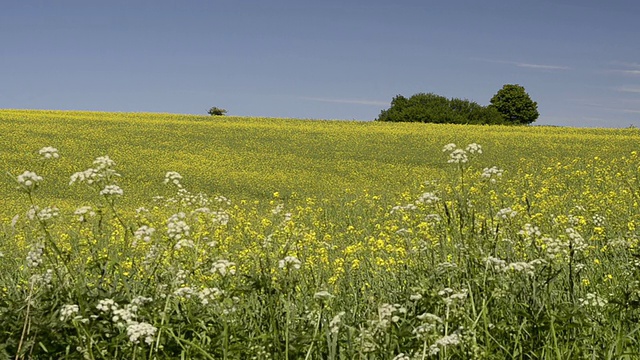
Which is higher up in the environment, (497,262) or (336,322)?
(497,262)

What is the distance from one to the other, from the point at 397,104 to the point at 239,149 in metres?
52.0

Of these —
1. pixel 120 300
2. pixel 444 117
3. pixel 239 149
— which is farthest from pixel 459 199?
pixel 444 117

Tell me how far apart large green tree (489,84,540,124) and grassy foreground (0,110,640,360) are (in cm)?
4956

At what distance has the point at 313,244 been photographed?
9414 mm

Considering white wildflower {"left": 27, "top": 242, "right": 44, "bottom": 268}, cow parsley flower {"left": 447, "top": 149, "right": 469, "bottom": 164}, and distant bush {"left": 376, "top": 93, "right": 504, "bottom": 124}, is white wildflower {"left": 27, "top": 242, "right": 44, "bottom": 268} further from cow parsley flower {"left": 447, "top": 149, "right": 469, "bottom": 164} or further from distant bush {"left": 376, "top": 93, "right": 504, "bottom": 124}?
distant bush {"left": 376, "top": 93, "right": 504, "bottom": 124}

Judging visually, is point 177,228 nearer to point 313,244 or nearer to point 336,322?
point 336,322

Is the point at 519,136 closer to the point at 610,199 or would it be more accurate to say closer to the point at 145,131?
the point at 145,131

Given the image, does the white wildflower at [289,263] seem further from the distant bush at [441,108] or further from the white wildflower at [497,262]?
the distant bush at [441,108]

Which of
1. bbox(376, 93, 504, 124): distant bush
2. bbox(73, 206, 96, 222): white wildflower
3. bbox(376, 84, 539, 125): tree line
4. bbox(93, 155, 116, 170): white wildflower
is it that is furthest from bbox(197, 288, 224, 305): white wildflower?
bbox(376, 93, 504, 124): distant bush

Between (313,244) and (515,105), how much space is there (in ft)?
294

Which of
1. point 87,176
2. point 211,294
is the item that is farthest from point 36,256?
point 211,294

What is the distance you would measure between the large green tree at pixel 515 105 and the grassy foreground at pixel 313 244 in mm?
49563

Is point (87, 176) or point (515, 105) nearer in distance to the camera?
point (87, 176)

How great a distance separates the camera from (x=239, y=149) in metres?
33.5
